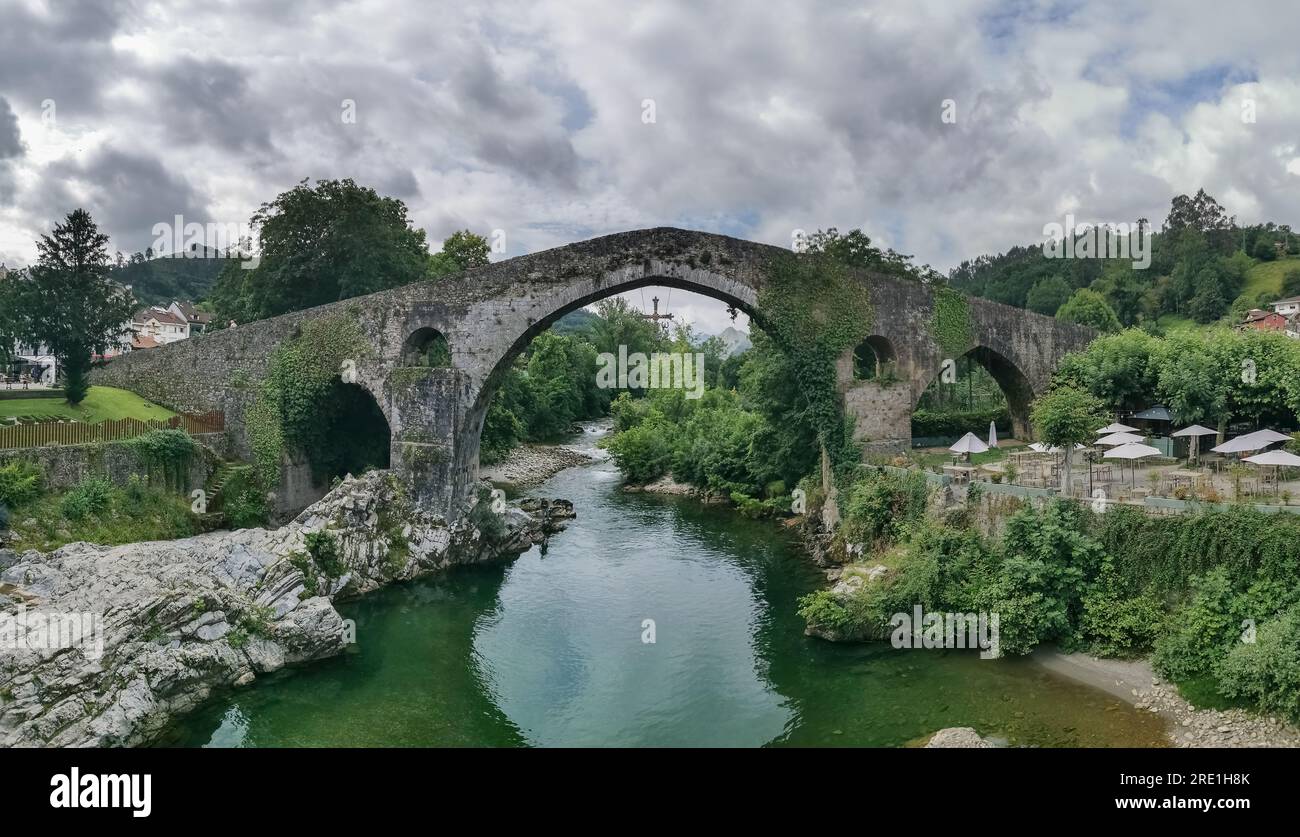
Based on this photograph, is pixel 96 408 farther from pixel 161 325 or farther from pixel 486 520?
pixel 161 325

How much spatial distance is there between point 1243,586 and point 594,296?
15063 mm

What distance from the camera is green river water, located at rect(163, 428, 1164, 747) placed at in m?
10.5

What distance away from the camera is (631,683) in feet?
40.3

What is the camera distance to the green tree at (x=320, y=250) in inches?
1031

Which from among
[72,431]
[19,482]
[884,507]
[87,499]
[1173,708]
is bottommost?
[1173,708]

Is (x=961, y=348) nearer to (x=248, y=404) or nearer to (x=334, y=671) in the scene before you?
(x=334, y=671)

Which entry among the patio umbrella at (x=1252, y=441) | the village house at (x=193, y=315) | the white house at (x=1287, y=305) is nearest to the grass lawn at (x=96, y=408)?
the patio umbrella at (x=1252, y=441)

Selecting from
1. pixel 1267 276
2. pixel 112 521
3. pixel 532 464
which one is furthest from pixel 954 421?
pixel 1267 276

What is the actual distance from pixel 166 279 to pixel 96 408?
65111 mm

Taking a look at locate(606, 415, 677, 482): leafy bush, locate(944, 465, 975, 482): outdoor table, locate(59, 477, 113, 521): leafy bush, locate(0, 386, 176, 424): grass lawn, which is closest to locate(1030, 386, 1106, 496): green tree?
locate(944, 465, 975, 482): outdoor table

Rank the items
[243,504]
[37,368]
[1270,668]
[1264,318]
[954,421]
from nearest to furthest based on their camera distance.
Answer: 1. [1270,668]
2. [243,504]
3. [954,421]
4. [37,368]
5. [1264,318]

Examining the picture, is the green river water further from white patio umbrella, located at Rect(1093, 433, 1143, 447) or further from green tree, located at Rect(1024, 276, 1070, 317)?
green tree, located at Rect(1024, 276, 1070, 317)

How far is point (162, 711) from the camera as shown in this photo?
10953 mm

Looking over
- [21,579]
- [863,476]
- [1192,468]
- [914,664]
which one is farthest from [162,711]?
[1192,468]
